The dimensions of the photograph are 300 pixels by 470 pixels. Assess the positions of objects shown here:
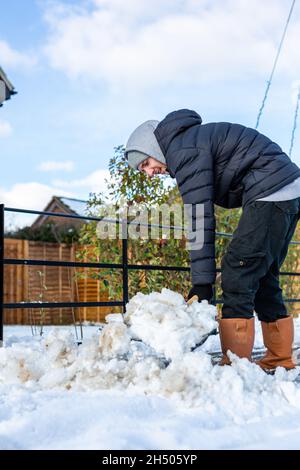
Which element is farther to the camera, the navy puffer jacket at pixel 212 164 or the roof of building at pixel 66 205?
the roof of building at pixel 66 205

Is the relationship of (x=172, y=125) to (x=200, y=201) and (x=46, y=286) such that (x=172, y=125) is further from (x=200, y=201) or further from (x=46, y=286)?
(x=46, y=286)

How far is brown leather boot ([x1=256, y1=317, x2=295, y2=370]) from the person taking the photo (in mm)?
3312

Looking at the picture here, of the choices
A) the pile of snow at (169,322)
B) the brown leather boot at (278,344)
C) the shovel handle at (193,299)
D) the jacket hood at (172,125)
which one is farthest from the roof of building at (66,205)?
the pile of snow at (169,322)

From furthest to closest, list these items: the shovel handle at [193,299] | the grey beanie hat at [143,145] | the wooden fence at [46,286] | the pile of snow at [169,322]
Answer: the wooden fence at [46,286]
the grey beanie hat at [143,145]
the shovel handle at [193,299]
the pile of snow at [169,322]

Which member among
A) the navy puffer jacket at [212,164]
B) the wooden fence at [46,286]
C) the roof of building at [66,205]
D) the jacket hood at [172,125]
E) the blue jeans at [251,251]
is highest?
the roof of building at [66,205]

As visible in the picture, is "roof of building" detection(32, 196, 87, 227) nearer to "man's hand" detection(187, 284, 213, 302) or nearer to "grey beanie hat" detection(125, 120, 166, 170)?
"grey beanie hat" detection(125, 120, 166, 170)

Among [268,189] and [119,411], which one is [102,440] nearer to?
[119,411]

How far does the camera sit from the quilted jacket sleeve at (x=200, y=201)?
2936 mm

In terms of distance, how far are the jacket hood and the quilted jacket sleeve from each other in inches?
5.1

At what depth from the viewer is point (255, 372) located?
249 centimetres

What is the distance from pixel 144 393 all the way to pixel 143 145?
50.3 inches

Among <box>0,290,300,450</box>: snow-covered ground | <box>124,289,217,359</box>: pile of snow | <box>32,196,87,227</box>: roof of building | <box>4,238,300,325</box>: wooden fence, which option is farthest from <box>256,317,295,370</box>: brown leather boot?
<box>32,196,87,227</box>: roof of building

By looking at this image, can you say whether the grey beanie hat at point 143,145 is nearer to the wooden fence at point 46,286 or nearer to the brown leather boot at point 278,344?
the brown leather boot at point 278,344
